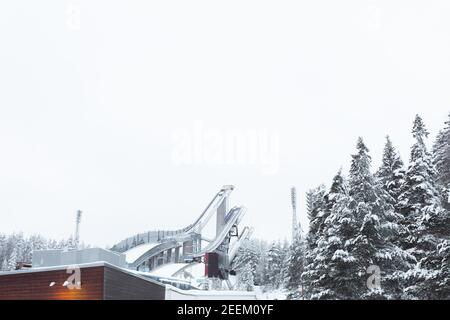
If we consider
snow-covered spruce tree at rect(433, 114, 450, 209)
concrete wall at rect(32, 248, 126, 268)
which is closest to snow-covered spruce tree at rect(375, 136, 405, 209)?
snow-covered spruce tree at rect(433, 114, 450, 209)

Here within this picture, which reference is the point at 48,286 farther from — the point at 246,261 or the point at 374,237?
the point at 246,261

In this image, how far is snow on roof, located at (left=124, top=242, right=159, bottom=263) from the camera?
163 ft

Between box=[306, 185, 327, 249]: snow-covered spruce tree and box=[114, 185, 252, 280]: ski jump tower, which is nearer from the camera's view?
box=[306, 185, 327, 249]: snow-covered spruce tree

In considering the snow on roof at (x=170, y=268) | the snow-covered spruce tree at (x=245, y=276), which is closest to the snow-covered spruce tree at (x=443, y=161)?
the snow on roof at (x=170, y=268)

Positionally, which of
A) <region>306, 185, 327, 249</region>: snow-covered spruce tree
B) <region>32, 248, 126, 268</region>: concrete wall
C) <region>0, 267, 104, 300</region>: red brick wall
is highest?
<region>306, 185, 327, 249</region>: snow-covered spruce tree

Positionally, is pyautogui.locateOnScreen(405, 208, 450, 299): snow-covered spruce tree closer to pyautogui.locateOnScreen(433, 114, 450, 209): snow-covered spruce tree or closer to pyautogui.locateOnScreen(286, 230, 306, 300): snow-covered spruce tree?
pyautogui.locateOnScreen(433, 114, 450, 209): snow-covered spruce tree

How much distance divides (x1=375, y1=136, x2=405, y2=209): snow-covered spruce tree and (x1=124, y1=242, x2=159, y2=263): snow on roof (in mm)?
28188

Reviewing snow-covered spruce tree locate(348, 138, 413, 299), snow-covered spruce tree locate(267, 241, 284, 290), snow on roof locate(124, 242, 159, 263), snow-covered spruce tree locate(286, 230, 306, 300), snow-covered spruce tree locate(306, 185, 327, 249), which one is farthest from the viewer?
snow-covered spruce tree locate(267, 241, 284, 290)

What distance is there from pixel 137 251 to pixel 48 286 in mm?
33376

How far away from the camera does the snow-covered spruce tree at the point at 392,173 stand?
29159 millimetres

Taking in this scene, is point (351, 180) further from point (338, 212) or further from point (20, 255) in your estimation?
point (20, 255)

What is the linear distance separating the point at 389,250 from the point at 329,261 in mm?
3147
